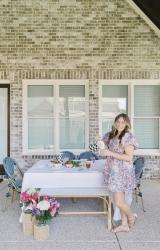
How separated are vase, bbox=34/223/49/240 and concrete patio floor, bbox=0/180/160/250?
7 cm

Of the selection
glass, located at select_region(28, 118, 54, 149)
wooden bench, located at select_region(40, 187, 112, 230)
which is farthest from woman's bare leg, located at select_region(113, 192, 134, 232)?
glass, located at select_region(28, 118, 54, 149)

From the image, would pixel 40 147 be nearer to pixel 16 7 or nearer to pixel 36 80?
pixel 36 80

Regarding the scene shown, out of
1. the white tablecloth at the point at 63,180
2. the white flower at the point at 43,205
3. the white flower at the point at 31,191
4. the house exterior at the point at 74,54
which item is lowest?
the white flower at the point at 43,205

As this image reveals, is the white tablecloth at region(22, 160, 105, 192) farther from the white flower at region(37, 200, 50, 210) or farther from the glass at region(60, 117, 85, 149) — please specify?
the glass at region(60, 117, 85, 149)

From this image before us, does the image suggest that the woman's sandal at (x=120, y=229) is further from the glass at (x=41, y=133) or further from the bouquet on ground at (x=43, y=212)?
the glass at (x=41, y=133)

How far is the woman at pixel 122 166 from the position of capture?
5051 millimetres

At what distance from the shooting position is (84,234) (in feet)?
16.3

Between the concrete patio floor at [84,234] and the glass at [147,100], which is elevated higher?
the glass at [147,100]

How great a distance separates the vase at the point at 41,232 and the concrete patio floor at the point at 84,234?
0.07m

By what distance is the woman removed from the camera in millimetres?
5051

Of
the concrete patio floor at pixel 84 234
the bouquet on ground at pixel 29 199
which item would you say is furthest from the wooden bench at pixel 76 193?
the bouquet on ground at pixel 29 199

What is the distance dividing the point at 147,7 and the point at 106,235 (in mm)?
5475

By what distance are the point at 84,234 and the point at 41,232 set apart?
2.04 feet

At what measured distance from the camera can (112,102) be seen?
9156mm
